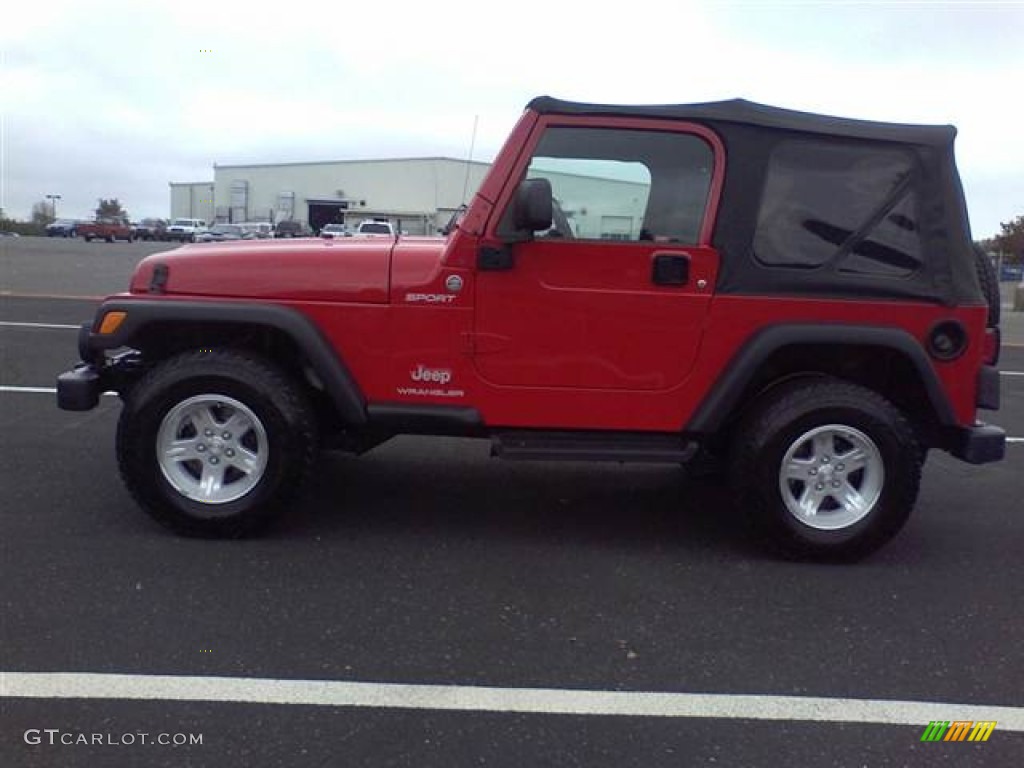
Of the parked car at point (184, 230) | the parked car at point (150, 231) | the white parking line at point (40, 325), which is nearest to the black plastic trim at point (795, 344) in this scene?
the white parking line at point (40, 325)

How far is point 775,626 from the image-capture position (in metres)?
3.58

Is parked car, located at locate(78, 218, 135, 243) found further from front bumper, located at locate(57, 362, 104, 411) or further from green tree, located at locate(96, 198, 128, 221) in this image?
front bumper, located at locate(57, 362, 104, 411)

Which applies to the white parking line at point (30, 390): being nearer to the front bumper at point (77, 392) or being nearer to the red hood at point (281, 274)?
the front bumper at point (77, 392)

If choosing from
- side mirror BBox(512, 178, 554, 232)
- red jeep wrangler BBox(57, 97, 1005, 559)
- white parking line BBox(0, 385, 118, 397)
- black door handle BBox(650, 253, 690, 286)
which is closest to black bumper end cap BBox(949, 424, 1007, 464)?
red jeep wrangler BBox(57, 97, 1005, 559)

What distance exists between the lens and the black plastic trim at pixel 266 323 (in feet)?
13.5

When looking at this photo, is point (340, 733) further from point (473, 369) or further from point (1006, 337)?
point (1006, 337)

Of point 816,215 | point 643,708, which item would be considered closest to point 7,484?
point 643,708

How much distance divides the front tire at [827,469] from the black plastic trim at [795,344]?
22 cm

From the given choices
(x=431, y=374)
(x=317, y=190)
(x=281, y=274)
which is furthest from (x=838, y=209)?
(x=317, y=190)

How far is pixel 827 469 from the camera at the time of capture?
4.25 metres

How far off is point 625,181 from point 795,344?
113cm

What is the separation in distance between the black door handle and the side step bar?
77 centimetres

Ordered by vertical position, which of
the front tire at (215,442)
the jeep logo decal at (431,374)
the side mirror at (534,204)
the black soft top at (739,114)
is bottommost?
the front tire at (215,442)

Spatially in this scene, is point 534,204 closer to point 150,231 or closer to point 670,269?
point 670,269
